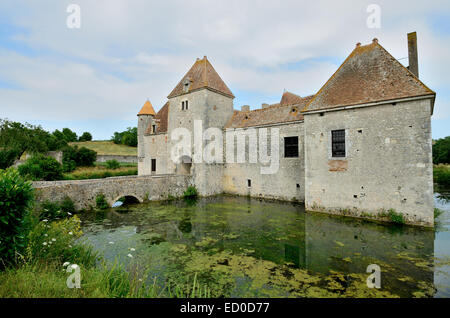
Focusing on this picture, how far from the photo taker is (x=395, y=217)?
893 cm

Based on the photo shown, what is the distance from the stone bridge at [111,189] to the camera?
1025 cm

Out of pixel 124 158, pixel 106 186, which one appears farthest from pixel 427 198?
pixel 124 158

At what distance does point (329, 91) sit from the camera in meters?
10.9

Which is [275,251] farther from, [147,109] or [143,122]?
[147,109]

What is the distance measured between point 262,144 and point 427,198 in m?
9.19

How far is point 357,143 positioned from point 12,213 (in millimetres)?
11733

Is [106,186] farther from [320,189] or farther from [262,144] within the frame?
[320,189]

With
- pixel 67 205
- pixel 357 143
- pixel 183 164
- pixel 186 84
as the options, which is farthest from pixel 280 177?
pixel 67 205

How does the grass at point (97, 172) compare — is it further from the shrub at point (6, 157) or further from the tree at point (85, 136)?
the tree at point (85, 136)

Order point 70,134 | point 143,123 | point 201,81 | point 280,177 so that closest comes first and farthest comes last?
point 280,177
point 201,81
point 143,123
point 70,134

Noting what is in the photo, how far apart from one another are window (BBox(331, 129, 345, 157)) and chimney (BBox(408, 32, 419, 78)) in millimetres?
4207

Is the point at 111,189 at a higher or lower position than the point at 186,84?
lower

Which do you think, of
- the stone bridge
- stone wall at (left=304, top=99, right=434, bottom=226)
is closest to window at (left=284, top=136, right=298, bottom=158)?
stone wall at (left=304, top=99, right=434, bottom=226)

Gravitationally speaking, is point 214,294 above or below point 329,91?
below
